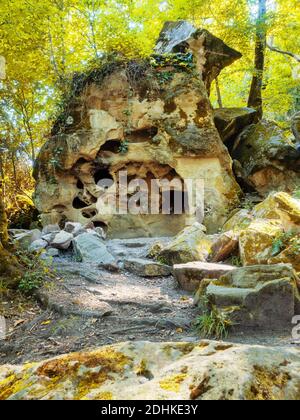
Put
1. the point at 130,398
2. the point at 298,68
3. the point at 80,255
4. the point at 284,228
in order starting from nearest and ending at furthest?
the point at 130,398 < the point at 284,228 < the point at 80,255 < the point at 298,68

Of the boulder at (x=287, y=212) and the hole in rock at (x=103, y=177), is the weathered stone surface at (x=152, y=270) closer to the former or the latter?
the boulder at (x=287, y=212)

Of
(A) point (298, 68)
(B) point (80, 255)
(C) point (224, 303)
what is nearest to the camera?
(C) point (224, 303)

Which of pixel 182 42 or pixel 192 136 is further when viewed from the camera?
pixel 182 42

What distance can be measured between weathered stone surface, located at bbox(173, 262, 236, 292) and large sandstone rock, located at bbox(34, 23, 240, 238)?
4441mm

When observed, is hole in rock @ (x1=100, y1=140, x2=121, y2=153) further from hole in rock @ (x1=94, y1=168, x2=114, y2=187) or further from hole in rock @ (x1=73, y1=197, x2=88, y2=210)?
hole in rock @ (x1=73, y1=197, x2=88, y2=210)

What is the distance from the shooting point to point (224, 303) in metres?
3.54

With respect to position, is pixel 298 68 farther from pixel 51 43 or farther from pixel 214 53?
pixel 51 43

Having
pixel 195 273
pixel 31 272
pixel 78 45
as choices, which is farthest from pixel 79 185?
pixel 195 273

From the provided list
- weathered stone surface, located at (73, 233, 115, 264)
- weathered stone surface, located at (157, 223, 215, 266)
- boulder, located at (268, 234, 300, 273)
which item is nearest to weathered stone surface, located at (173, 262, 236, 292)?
boulder, located at (268, 234, 300, 273)

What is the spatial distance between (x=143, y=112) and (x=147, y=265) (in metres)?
5.58

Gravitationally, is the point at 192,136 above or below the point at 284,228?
above

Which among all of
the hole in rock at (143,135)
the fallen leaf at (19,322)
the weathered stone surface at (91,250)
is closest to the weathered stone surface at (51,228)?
the weathered stone surface at (91,250)

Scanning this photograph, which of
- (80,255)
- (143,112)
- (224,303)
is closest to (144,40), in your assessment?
(143,112)

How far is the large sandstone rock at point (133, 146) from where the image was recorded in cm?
955
